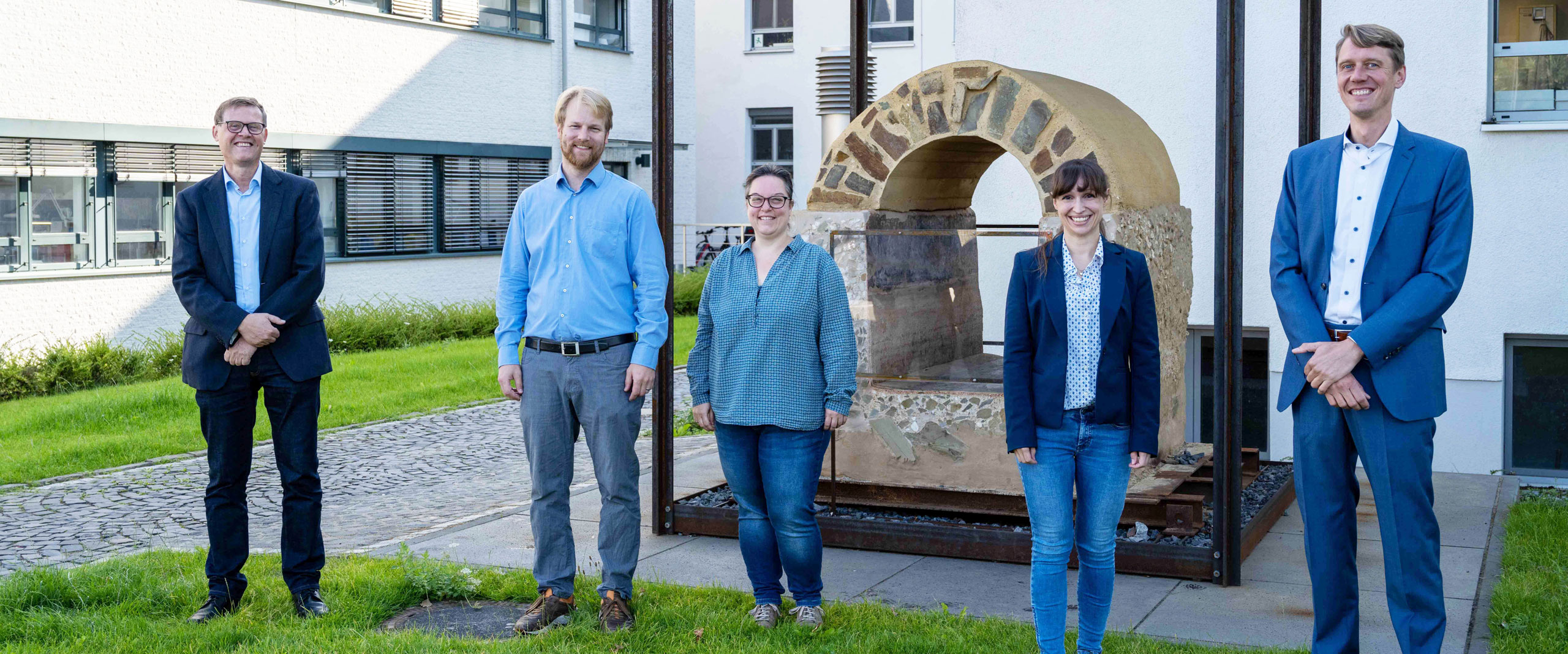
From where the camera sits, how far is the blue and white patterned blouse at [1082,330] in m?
4.19

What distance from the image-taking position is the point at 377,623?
5148mm

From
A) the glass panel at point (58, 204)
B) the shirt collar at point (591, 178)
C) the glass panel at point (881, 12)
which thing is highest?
the glass panel at point (881, 12)

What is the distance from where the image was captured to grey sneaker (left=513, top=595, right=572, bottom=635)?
494 cm

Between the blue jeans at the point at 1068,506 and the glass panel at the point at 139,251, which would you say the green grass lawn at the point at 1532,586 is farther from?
the glass panel at the point at 139,251

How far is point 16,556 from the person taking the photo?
20.8 ft

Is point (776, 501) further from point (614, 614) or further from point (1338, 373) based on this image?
point (1338, 373)

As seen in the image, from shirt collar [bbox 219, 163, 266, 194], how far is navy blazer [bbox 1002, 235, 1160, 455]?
285 cm

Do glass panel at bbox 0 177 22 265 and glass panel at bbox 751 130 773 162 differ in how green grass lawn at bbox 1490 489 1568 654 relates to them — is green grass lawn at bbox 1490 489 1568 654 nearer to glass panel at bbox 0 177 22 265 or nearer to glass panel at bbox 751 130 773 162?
glass panel at bbox 0 177 22 265

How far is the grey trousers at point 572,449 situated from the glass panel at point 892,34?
21.6m

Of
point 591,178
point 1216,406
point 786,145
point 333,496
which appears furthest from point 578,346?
point 786,145

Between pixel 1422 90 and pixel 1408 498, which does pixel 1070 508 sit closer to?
pixel 1408 498

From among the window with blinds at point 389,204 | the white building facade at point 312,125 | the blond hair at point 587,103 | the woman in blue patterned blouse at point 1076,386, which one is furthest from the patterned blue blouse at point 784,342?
the window with blinds at point 389,204

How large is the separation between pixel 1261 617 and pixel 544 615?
2688 millimetres

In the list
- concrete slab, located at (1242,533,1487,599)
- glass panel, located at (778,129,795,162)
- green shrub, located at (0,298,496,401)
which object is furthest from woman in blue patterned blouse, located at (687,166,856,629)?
glass panel, located at (778,129,795,162)
